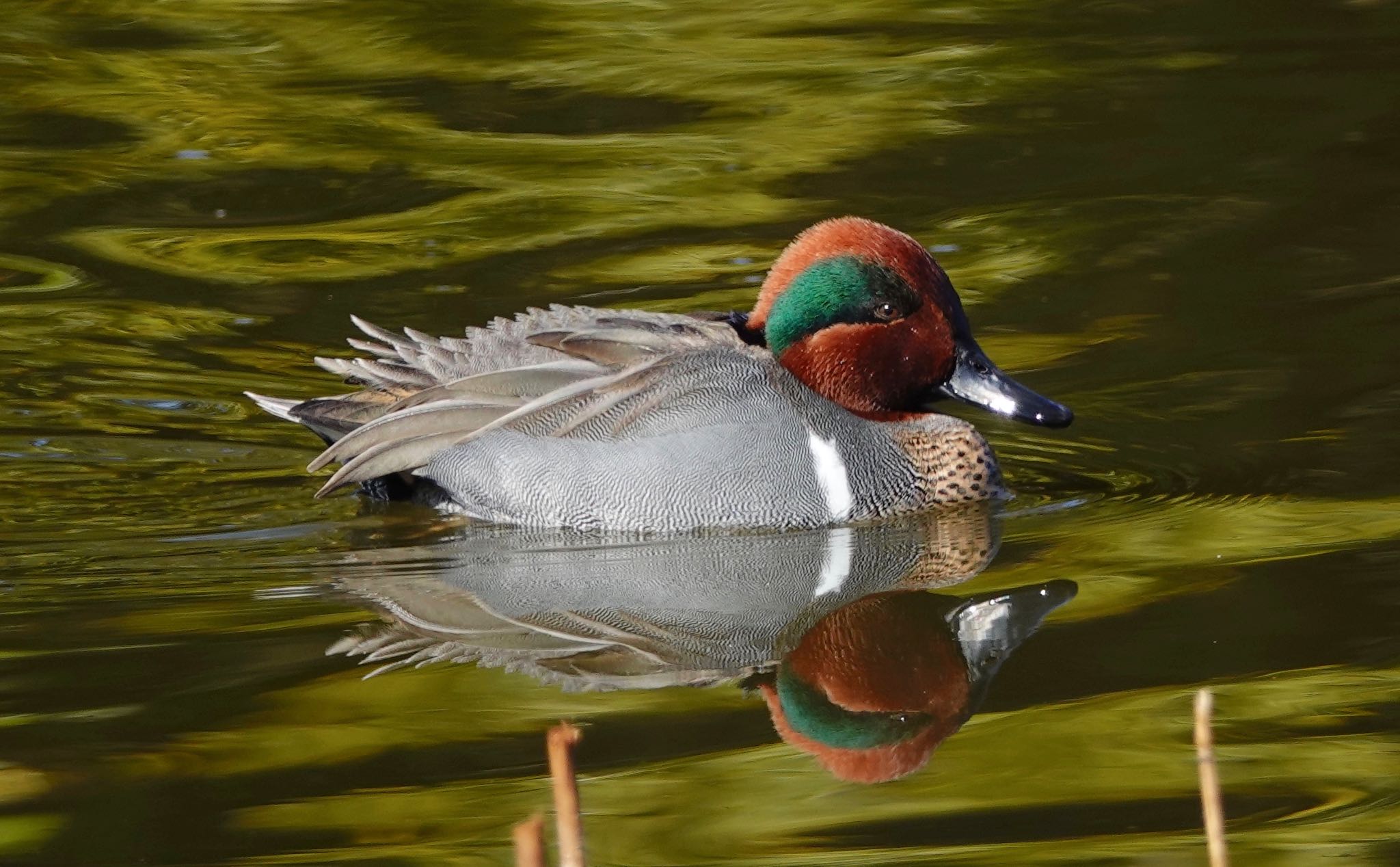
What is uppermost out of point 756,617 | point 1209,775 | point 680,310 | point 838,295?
point 1209,775

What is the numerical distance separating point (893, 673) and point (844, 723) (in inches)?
15.8

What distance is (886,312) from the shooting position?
7074mm

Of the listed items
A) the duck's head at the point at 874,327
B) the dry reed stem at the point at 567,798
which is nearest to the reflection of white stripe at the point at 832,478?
the duck's head at the point at 874,327

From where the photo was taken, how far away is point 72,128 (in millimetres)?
11656

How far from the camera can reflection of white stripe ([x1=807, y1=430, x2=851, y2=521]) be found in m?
6.84

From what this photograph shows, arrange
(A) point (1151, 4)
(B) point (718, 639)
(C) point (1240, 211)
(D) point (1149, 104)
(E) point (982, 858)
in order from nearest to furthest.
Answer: (E) point (982, 858), (B) point (718, 639), (C) point (1240, 211), (D) point (1149, 104), (A) point (1151, 4)

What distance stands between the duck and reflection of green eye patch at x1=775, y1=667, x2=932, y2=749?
1798 mm

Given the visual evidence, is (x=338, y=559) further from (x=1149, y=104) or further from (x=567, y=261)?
(x=1149, y=104)

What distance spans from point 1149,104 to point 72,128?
601cm

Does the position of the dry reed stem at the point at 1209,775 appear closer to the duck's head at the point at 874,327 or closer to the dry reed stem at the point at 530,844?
the dry reed stem at the point at 530,844

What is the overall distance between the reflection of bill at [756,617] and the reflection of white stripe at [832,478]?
0.09 metres

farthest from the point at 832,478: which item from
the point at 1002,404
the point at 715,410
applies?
the point at 1002,404

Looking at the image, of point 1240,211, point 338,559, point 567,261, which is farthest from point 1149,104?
point 338,559

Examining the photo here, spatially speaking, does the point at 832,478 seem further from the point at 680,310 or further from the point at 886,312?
the point at 680,310
